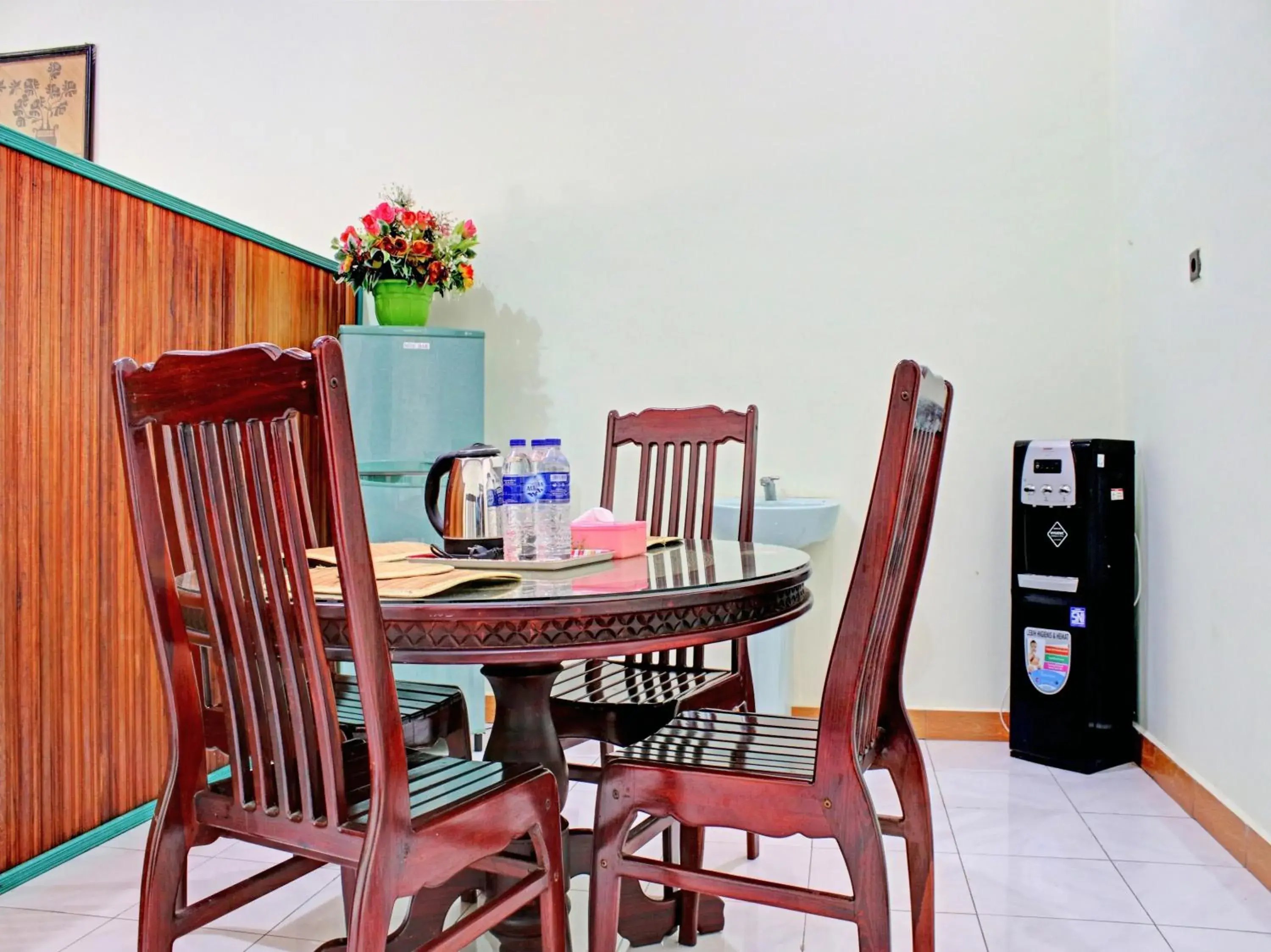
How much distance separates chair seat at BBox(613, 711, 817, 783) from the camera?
4.80 feet

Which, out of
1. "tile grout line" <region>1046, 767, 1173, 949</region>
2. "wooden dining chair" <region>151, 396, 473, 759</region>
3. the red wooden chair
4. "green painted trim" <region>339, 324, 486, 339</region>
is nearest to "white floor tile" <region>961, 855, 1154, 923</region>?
"tile grout line" <region>1046, 767, 1173, 949</region>

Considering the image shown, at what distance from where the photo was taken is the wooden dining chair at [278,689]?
117cm

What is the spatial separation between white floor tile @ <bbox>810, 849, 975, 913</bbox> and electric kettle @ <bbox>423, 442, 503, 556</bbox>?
113 centimetres

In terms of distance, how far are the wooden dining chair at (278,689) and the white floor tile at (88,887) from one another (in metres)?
0.96

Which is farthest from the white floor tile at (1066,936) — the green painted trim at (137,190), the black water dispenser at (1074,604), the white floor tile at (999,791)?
the green painted trim at (137,190)

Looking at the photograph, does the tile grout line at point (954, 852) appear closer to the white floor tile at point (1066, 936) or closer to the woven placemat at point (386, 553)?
the white floor tile at point (1066, 936)

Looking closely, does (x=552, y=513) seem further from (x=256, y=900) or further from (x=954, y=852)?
(x=954, y=852)

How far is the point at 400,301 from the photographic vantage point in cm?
354

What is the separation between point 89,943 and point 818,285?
10.0ft

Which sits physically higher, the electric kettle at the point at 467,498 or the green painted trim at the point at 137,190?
the green painted trim at the point at 137,190

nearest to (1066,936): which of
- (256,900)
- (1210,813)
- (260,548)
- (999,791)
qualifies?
(1210,813)

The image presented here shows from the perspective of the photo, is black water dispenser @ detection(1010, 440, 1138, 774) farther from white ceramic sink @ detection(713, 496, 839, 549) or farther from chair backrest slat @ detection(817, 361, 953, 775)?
chair backrest slat @ detection(817, 361, 953, 775)

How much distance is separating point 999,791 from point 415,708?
1.97m

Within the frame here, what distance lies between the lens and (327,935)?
2055 millimetres
